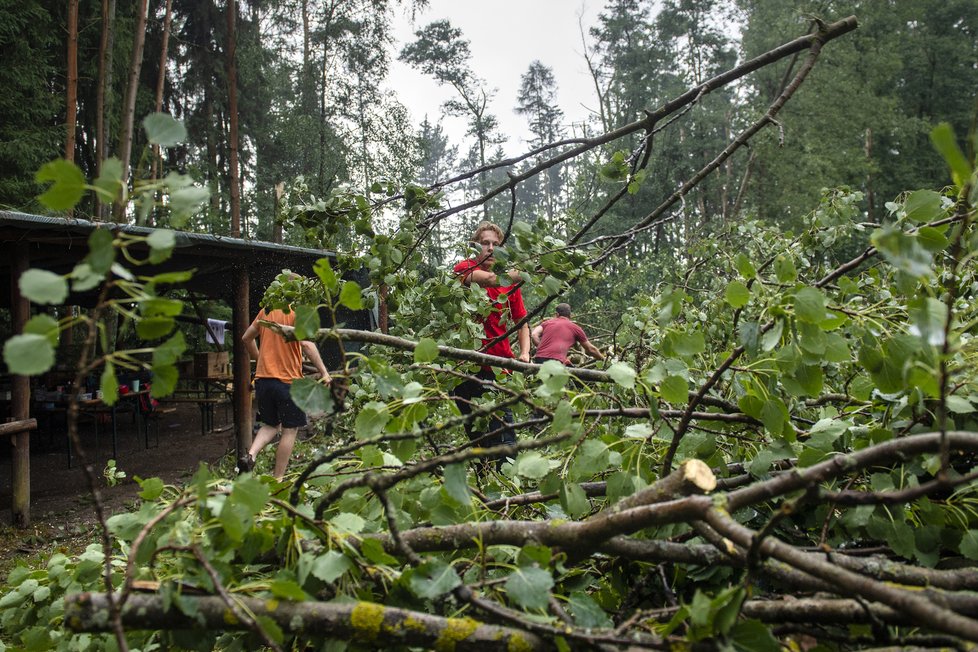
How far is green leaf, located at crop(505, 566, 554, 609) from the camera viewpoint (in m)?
0.89

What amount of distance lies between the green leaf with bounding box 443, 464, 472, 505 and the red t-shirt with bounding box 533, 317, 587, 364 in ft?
15.4

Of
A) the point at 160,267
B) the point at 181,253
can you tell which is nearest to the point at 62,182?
the point at 181,253

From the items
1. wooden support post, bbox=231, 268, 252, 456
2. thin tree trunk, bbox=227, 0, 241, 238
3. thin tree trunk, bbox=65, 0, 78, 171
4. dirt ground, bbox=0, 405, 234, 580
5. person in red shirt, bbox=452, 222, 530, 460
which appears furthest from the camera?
thin tree trunk, bbox=227, 0, 241, 238

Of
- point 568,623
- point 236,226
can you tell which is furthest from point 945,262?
point 236,226

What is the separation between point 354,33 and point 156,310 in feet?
83.0

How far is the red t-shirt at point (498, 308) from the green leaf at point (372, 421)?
3.61ft

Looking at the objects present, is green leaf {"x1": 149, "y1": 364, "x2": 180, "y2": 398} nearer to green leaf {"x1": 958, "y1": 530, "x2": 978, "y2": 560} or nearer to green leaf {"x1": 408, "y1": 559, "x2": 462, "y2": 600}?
green leaf {"x1": 408, "y1": 559, "x2": 462, "y2": 600}

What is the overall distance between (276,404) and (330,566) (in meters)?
5.23

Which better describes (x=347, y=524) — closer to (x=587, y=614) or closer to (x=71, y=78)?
(x=587, y=614)

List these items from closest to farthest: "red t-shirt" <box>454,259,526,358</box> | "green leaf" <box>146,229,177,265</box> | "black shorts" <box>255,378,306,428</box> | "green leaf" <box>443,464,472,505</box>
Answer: "green leaf" <box>146,229,177,265</box> → "green leaf" <box>443,464,472,505</box> → "red t-shirt" <box>454,259,526,358</box> → "black shorts" <box>255,378,306,428</box>

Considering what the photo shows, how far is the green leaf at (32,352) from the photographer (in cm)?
70

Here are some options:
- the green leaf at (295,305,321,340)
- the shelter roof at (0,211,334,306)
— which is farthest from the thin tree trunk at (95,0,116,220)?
the green leaf at (295,305,321,340)

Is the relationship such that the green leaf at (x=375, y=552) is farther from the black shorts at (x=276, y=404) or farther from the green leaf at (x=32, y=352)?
the black shorts at (x=276, y=404)

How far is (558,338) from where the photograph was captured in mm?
5855
